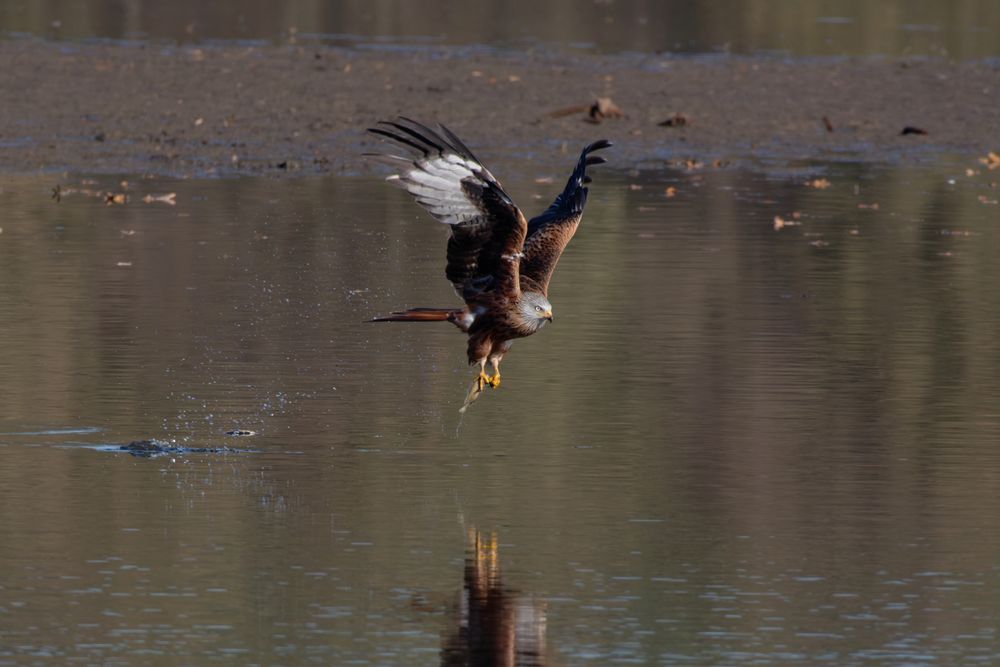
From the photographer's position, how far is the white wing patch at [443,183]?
10.3 m

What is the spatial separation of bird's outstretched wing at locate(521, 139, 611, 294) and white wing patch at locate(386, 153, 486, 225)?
75 cm

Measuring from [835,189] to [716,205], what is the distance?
177 cm

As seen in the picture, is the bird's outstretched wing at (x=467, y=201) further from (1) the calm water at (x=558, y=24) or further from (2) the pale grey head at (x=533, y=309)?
(1) the calm water at (x=558, y=24)

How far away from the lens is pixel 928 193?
20.9 meters

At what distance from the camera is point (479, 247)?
10.7 m

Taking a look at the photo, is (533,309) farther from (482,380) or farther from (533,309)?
(482,380)

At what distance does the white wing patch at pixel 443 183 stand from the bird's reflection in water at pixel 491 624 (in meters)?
2.19

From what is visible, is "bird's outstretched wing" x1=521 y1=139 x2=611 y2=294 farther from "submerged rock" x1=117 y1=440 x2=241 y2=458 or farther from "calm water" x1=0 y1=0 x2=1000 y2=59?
"calm water" x1=0 y1=0 x2=1000 y2=59

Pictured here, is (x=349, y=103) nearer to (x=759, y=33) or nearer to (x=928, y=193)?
(x=928, y=193)

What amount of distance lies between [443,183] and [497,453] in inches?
48.7

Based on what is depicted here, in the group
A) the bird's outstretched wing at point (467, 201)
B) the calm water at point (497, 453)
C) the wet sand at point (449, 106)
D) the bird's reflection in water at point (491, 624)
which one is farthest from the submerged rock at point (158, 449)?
the wet sand at point (449, 106)

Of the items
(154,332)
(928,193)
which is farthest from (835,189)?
(154,332)

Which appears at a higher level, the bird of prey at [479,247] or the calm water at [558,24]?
the calm water at [558,24]

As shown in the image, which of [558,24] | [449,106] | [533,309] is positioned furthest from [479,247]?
[558,24]
